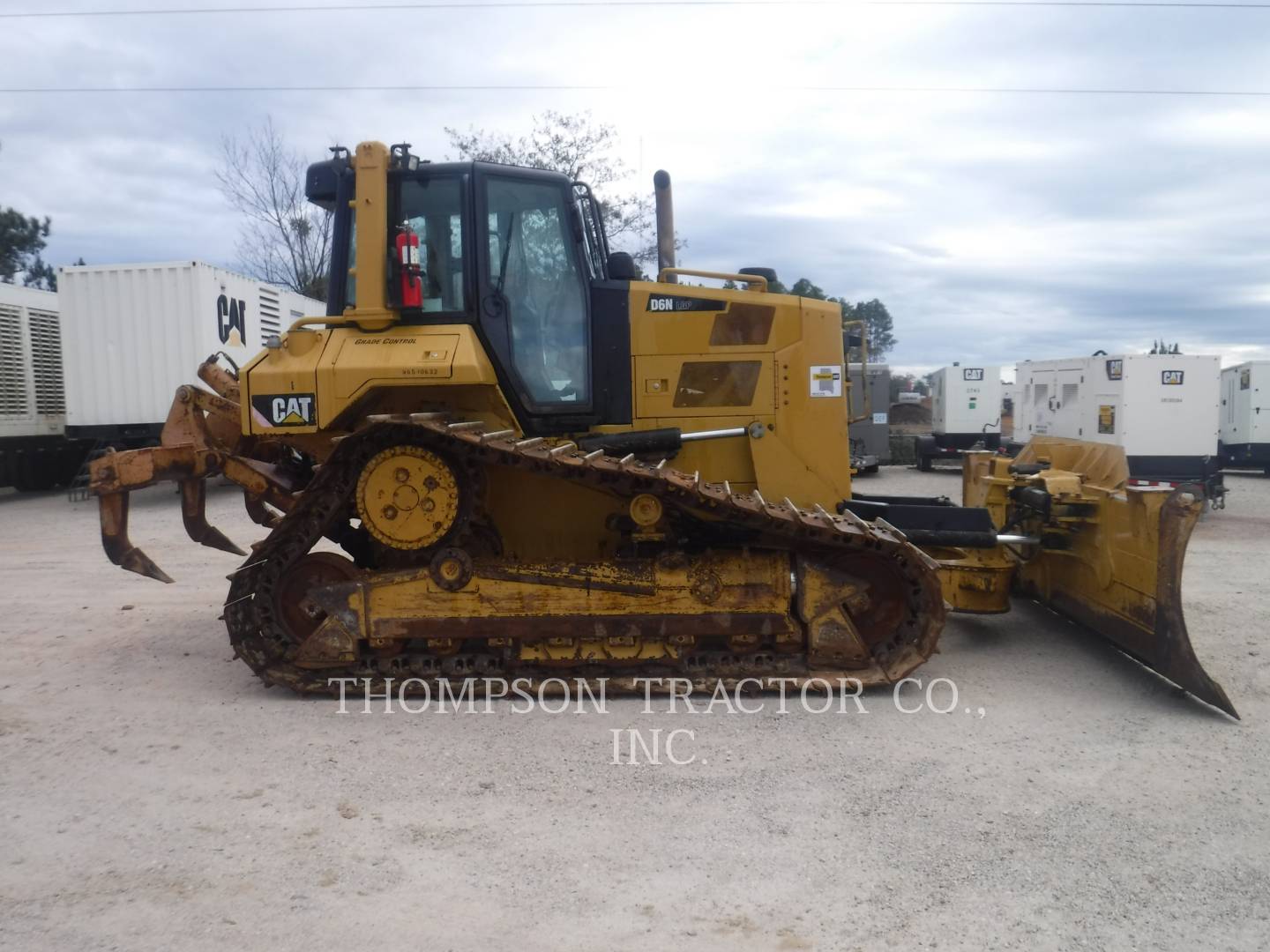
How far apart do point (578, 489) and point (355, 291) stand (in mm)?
1757

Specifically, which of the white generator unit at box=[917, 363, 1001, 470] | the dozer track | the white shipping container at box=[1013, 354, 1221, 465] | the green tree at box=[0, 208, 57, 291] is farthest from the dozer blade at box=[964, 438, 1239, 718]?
the green tree at box=[0, 208, 57, 291]

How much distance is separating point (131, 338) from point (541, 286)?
12.9 meters

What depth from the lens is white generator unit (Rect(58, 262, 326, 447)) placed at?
15828mm

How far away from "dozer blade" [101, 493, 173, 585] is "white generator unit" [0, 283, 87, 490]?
12511 millimetres

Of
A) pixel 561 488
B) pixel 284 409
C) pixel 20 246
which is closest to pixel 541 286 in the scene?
pixel 561 488

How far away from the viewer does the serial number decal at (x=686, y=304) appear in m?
5.86

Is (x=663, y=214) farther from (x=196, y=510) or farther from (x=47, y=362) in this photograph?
(x=47, y=362)

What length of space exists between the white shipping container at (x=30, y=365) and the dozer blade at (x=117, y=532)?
12849 mm

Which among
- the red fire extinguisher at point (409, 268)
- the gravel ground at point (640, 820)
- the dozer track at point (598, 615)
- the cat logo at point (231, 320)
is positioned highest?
the cat logo at point (231, 320)

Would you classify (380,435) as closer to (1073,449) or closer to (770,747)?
(770,747)

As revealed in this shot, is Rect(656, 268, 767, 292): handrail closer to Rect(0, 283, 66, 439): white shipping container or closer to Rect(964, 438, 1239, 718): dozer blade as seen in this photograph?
Rect(964, 438, 1239, 718): dozer blade

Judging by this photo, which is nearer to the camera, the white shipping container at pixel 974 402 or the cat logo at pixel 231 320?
the cat logo at pixel 231 320

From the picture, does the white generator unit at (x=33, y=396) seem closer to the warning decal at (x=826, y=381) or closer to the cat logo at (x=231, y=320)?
the cat logo at (x=231, y=320)

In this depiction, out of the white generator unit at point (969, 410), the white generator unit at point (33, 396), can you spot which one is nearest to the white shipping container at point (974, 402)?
the white generator unit at point (969, 410)
